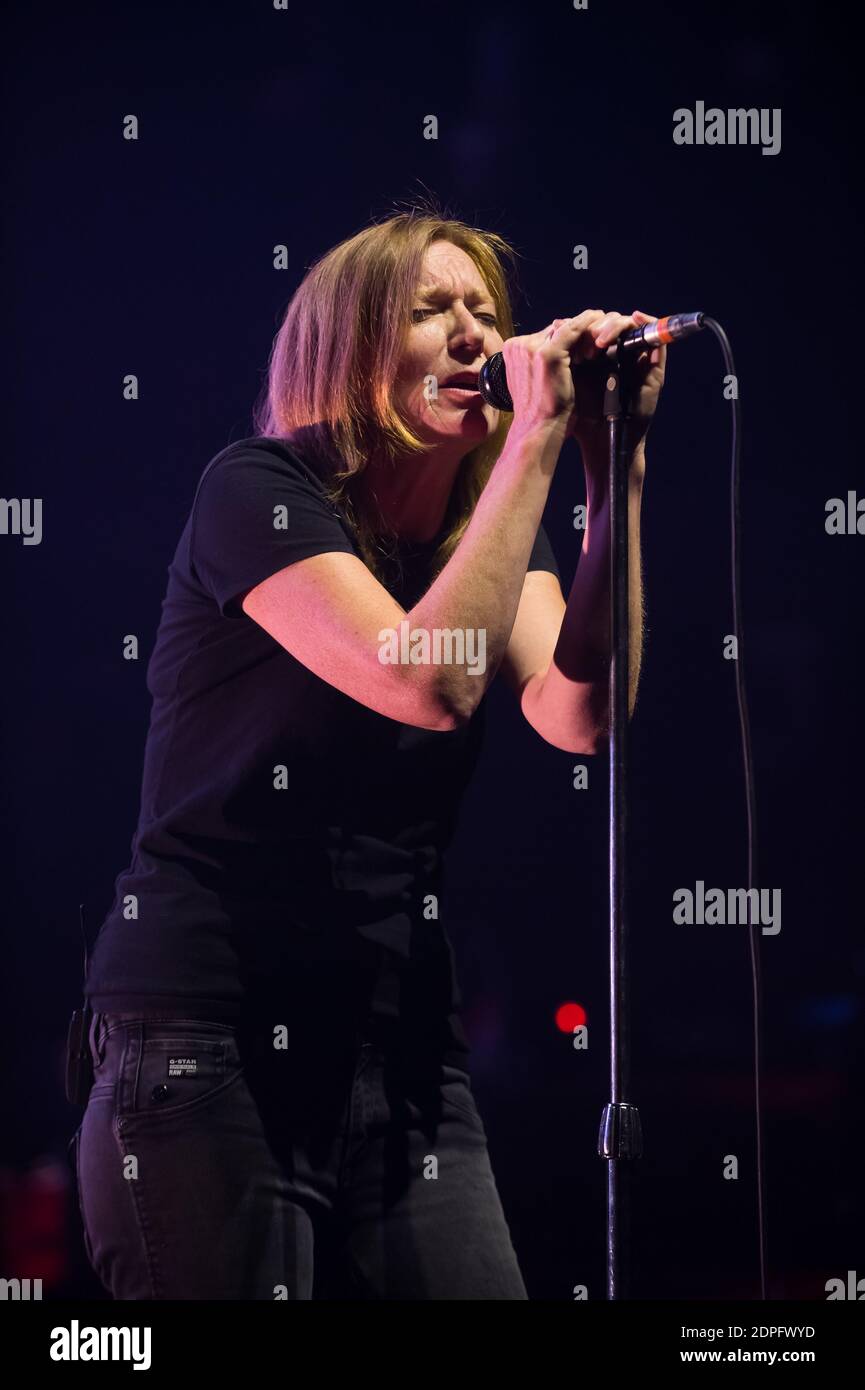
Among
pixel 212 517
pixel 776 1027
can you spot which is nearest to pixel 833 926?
pixel 776 1027

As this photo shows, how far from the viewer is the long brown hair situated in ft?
5.07

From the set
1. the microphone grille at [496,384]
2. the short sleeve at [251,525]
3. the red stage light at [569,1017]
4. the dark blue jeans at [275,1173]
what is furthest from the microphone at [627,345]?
the red stage light at [569,1017]

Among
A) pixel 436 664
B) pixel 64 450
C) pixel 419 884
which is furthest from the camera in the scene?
pixel 64 450

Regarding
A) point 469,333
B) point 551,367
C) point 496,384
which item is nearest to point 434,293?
point 469,333

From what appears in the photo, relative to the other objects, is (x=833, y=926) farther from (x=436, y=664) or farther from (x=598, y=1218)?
(x=436, y=664)

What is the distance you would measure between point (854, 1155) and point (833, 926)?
1.18 feet

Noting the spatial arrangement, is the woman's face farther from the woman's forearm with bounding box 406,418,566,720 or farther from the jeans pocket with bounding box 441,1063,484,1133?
the jeans pocket with bounding box 441,1063,484,1133

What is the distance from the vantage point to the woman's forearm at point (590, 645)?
4.83 ft

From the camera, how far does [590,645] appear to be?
1.55 meters

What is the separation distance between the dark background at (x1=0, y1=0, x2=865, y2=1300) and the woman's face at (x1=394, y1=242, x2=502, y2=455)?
53 cm

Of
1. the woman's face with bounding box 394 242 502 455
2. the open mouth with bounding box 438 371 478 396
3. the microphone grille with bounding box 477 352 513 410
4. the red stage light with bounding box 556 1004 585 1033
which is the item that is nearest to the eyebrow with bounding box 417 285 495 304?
the woman's face with bounding box 394 242 502 455

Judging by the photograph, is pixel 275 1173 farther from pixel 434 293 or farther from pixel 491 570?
pixel 434 293

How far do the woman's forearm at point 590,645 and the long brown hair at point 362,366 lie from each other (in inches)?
7.6

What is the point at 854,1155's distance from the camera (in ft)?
6.77
